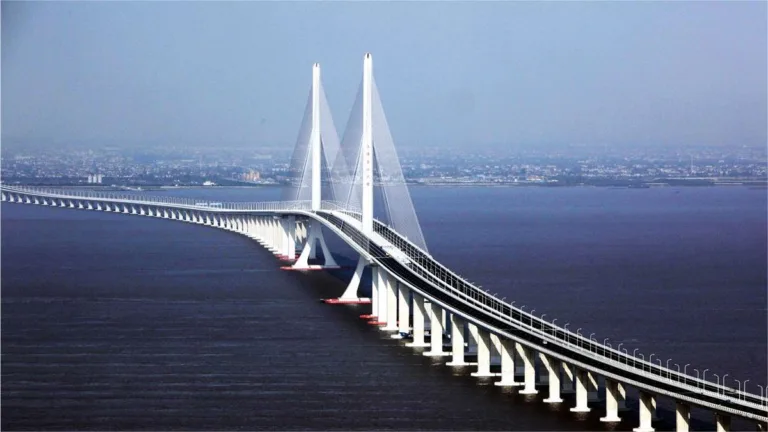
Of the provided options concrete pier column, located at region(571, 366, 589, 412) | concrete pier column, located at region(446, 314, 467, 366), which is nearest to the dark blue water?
concrete pier column, located at region(571, 366, 589, 412)

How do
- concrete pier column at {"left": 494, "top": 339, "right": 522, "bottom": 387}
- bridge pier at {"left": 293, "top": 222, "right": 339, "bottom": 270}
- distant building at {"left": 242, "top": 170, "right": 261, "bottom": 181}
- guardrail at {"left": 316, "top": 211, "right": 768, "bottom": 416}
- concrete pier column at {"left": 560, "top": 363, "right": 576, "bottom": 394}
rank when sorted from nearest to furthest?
guardrail at {"left": 316, "top": 211, "right": 768, "bottom": 416} < concrete pier column at {"left": 560, "top": 363, "right": 576, "bottom": 394} < concrete pier column at {"left": 494, "top": 339, "right": 522, "bottom": 387} < bridge pier at {"left": 293, "top": 222, "right": 339, "bottom": 270} < distant building at {"left": 242, "top": 170, "right": 261, "bottom": 181}

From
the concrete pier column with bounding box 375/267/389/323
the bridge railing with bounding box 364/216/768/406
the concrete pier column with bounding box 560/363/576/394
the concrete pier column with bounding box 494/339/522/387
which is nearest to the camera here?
the bridge railing with bounding box 364/216/768/406

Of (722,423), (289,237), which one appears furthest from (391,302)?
(289,237)

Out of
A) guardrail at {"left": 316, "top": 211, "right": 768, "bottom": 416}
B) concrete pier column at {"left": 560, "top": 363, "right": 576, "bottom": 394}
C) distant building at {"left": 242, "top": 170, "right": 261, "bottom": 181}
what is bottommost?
distant building at {"left": 242, "top": 170, "right": 261, "bottom": 181}

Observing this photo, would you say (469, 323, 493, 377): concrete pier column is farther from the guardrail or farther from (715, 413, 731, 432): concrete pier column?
(715, 413, 731, 432): concrete pier column

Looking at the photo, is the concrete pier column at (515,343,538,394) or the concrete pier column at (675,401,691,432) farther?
the concrete pier column at (515,343,538,394)

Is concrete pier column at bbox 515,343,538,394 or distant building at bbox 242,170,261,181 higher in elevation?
concrete pier column at bbox 515,343,538,394

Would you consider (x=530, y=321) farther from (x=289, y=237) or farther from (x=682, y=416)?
(x=289, y=237)

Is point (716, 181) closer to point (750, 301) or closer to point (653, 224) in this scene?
point (653, 224)

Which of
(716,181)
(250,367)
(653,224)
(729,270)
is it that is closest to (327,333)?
(250,367)
